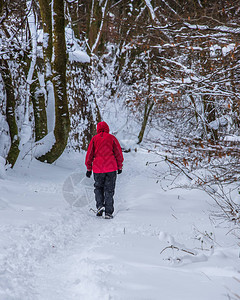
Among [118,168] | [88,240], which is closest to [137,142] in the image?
[118,168]

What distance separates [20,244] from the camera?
11.6ft

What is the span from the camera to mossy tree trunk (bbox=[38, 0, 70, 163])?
8.32m

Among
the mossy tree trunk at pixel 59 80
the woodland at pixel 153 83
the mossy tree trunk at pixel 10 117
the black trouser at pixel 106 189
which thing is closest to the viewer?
the woodland at pixel 153 83

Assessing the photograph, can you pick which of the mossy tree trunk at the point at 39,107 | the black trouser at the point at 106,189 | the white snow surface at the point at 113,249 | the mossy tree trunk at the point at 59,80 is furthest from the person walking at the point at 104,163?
the mossy tree trunk at the point at 39,107

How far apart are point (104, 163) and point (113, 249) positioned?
2478 mm

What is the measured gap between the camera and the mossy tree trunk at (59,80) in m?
8.32

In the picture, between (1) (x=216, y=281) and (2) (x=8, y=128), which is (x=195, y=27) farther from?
(2) (x=8, y=128)

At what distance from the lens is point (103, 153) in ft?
19.0

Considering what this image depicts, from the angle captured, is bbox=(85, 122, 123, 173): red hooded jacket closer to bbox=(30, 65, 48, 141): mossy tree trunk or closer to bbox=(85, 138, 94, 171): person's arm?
bbox=(85, 138, 94, 171): person's arm

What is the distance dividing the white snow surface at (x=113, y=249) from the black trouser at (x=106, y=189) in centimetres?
27

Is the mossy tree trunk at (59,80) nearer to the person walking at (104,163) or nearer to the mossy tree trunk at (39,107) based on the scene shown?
the mossy tree trunk at (39,107)

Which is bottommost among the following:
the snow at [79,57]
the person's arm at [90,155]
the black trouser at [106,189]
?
the black trouser at [106,189]

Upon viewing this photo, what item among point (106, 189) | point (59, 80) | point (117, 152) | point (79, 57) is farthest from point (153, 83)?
point (79, 57)

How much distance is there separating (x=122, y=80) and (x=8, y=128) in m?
11.2
